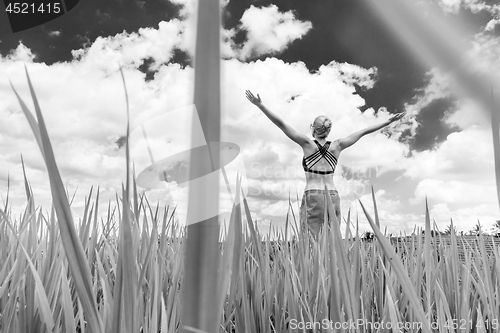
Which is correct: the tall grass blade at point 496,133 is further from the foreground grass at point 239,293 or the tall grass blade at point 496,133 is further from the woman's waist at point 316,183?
the woman's waist at point 316,183

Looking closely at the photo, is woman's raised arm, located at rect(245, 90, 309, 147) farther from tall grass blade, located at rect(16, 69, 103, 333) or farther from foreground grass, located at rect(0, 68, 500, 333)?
tall grass blade, located at rect(16, 69, 103, 333)

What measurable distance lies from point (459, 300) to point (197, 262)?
2.01 ft

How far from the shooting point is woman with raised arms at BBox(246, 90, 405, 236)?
236 cm

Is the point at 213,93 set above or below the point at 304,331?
above

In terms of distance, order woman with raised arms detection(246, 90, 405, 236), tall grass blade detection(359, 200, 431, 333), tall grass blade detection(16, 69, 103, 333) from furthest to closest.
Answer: woman with raised arms detection(246, 90, 405, 236)
tall grass blade detection(359, 200, 431, 333)
tall grass blade detection(16, 69, 103, 333)

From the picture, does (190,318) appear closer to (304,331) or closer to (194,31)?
(194,31)

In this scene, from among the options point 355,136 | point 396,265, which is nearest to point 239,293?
point 396,265

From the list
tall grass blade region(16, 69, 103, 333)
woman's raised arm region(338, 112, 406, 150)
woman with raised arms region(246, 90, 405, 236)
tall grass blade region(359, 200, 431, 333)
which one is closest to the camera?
tall grass blade region(16, 69, 103, 333)

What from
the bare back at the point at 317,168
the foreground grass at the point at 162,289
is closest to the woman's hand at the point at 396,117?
the bare back at the point at 317,168

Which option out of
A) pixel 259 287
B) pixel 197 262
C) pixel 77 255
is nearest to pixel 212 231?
pixel 197 262

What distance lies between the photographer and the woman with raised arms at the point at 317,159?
2357 mm

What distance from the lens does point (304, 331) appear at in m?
0.43

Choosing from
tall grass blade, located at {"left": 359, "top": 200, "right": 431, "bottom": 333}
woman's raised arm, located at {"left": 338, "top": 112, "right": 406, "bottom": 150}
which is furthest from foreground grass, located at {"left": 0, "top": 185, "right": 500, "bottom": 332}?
woman's raised arm, located at {"left": 338, "top": 112, "right": 406, "bottom": 150}

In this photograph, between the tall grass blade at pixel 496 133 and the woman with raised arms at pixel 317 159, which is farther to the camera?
the woman with raised arms at pixel 317 159
